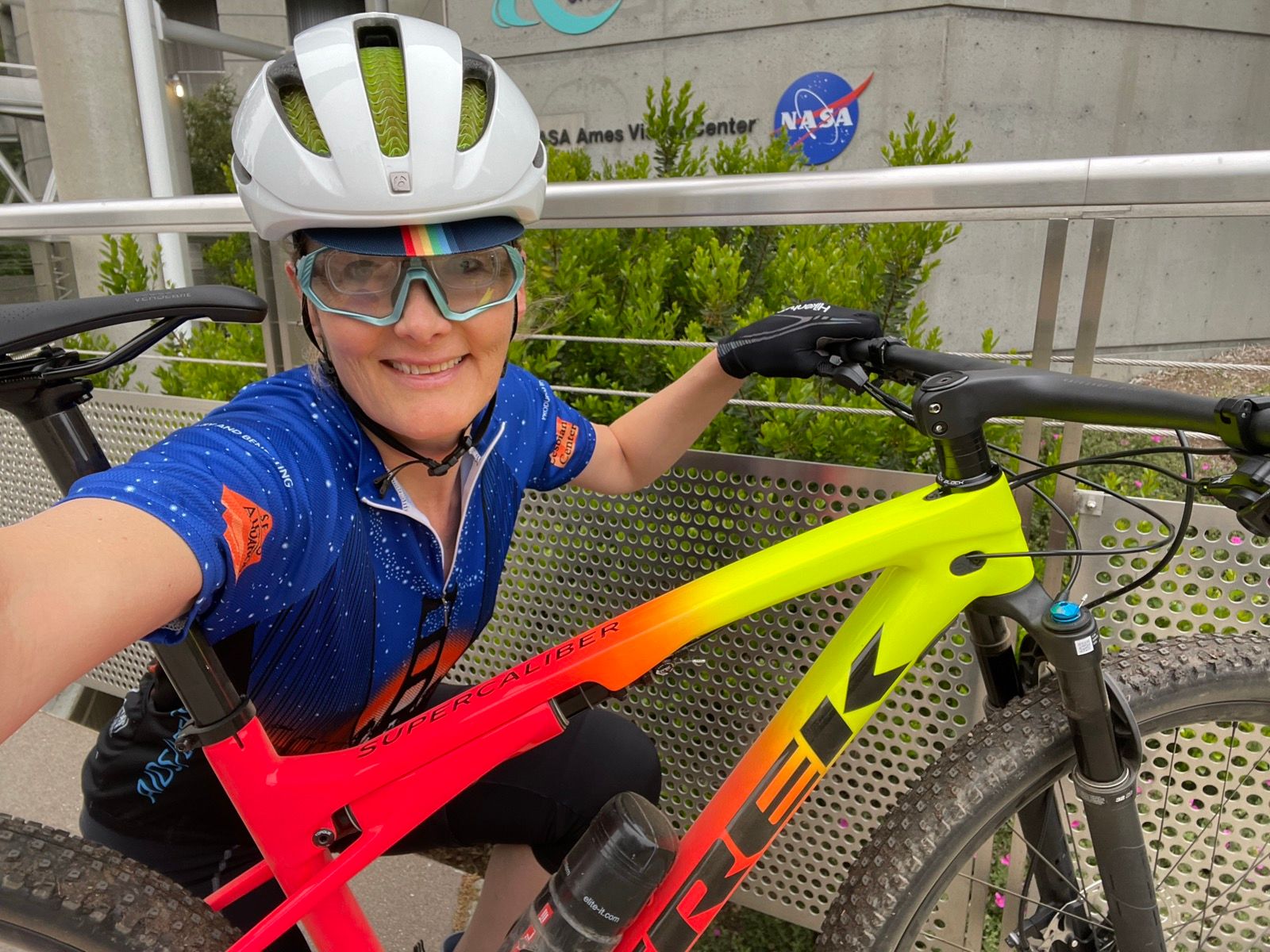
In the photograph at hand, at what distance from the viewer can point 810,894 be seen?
6.26ft

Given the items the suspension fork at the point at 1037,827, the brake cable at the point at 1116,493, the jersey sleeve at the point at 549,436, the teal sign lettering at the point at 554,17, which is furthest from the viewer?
the teal sign lettering at the point at 554,17

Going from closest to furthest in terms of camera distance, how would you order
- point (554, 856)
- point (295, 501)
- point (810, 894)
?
point (295, 501) → point (554, 856) → point (810, 894)

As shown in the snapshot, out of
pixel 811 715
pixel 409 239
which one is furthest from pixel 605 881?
pixel 409 239

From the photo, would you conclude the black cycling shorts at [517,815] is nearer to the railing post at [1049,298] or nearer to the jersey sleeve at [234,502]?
the jersey sleeve at [234,502]

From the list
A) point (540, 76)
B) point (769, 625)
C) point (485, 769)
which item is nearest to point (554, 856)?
point (485, 769)

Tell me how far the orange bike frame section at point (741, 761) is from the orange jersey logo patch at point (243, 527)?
29 centimetres

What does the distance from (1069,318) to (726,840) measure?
666 centimetres

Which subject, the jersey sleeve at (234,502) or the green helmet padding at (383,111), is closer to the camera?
the jersey sleeve at (234,502)

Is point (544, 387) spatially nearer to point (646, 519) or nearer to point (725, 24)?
point (646, 519)

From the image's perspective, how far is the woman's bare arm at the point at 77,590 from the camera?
79 centimetres

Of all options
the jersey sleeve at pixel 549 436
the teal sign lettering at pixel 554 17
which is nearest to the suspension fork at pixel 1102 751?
the jersey sleeve at pixel 549 436

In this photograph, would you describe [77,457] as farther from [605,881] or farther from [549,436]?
[605,881]

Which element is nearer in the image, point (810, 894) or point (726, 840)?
point (726, 840)

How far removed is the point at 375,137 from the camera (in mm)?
1142
